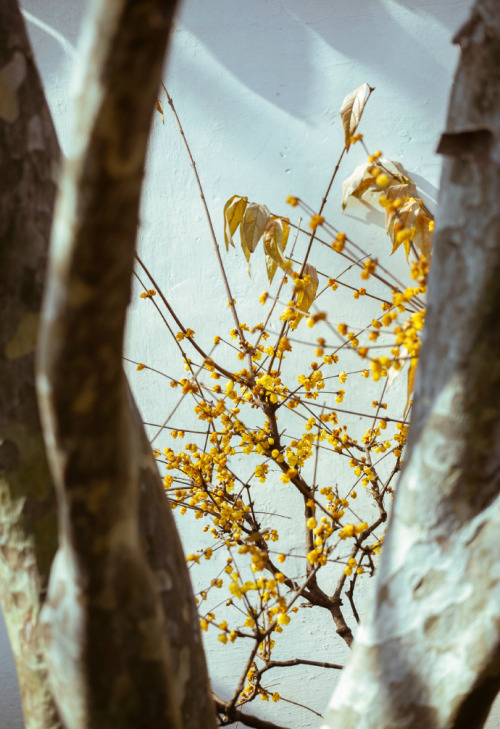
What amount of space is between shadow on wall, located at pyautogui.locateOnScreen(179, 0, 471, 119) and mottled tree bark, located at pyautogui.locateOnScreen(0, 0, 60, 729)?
0.99m

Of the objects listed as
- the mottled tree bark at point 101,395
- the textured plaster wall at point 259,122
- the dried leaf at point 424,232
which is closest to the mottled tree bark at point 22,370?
the mottled tree bark at point 101,395

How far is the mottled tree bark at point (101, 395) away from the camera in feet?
0.66

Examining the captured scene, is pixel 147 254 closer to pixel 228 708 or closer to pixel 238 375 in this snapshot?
pixel 238 375

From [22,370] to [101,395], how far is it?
178mm

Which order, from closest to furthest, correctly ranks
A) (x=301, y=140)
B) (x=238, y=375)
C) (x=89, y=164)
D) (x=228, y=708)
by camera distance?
(x=89, y=164)
(x=228, y=708)
(x=238, y=375)
(x=301, y=140)

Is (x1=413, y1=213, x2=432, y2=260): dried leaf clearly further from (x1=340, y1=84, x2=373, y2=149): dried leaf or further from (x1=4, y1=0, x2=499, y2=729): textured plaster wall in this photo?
(x1=4, y1=0, x2=499, y2=729): textured plaster wall

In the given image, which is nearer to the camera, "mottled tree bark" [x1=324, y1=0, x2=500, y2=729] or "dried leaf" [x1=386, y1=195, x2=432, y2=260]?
"mottled tree bark" [x1=324, y1=0, x2=500, y2=729]

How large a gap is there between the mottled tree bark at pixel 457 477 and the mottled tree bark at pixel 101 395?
140 millimetres

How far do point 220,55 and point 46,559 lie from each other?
1.20m

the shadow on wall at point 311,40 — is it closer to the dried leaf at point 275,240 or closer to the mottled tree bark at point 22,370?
the dried leaf at point 275,240

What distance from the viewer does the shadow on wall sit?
1.23 meters

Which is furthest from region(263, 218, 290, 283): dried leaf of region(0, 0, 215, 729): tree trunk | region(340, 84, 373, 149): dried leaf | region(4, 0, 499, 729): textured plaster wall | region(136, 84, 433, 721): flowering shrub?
region(4, 0, 499, 729): textured plaster wall

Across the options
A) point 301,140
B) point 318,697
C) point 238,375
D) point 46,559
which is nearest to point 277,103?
point 301,140

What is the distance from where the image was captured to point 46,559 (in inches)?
15.1
